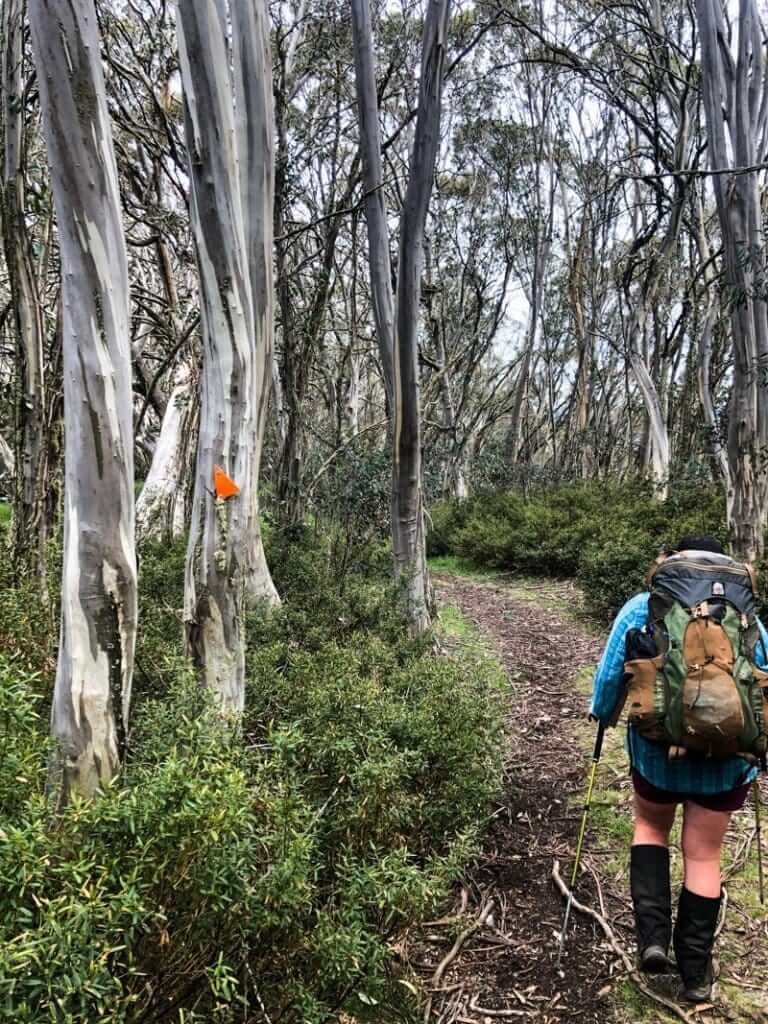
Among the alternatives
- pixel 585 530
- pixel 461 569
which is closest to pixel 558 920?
pixel 585 530

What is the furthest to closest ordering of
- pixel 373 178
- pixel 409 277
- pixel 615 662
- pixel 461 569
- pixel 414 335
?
1. pixel 461 569
2. pixel 373 178
3. pixel 414 335
4. pixel 409 277
5. pixel 615 662

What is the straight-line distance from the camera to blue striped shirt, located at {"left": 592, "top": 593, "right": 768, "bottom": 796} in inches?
102

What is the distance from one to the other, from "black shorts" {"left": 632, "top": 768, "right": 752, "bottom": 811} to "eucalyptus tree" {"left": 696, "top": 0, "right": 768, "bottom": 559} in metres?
5.43

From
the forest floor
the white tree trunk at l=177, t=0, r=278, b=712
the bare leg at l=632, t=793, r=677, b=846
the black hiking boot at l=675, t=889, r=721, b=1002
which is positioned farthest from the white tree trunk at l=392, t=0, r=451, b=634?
the black hiking boot at l=675, t=889, r=721, b=1002

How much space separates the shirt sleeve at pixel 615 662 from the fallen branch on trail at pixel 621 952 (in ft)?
3.15

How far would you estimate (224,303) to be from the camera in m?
3.36

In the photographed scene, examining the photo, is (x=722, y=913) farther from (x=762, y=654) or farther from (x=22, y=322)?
(x=22, y=322)

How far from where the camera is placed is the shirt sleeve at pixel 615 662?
2812 millimetres

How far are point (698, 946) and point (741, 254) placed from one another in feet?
22.1

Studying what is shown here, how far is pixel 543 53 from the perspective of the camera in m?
12.8

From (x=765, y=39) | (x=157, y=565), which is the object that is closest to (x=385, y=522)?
(x=157, y=565)

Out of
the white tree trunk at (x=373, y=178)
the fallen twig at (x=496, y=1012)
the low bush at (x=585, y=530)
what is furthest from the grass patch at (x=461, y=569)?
the fallen twig at (x=496, y=1012)

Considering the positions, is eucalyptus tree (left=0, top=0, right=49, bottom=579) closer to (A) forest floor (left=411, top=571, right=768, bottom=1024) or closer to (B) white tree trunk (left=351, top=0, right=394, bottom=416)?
(B) white tree trunk (left=351, top=0, right=394, bottom=416)

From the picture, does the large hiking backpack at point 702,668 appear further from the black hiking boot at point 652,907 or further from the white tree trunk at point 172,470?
the white tree trunk at point 172,470
